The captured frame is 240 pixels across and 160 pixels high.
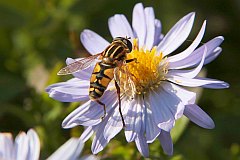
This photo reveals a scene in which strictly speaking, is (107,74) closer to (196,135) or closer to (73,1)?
(196,135)

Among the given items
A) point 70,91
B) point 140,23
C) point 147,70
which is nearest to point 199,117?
point 147,70

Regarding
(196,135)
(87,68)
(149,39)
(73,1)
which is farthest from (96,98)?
(73,1)

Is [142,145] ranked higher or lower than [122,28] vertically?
lower

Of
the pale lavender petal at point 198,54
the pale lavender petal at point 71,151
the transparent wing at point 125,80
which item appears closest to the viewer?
the pale lavender petal at point 71,151

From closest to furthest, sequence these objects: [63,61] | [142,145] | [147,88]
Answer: [142,145]
[147,88]
[63,61]

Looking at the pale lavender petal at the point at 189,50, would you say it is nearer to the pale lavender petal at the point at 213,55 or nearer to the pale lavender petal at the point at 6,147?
the pale lavender petal at the point at 213,55

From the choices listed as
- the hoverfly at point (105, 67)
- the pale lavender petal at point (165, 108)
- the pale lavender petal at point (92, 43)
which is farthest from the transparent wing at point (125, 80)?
the pale lavender petal at point (92, 43)

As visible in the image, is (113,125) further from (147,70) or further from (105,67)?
(147,70)
